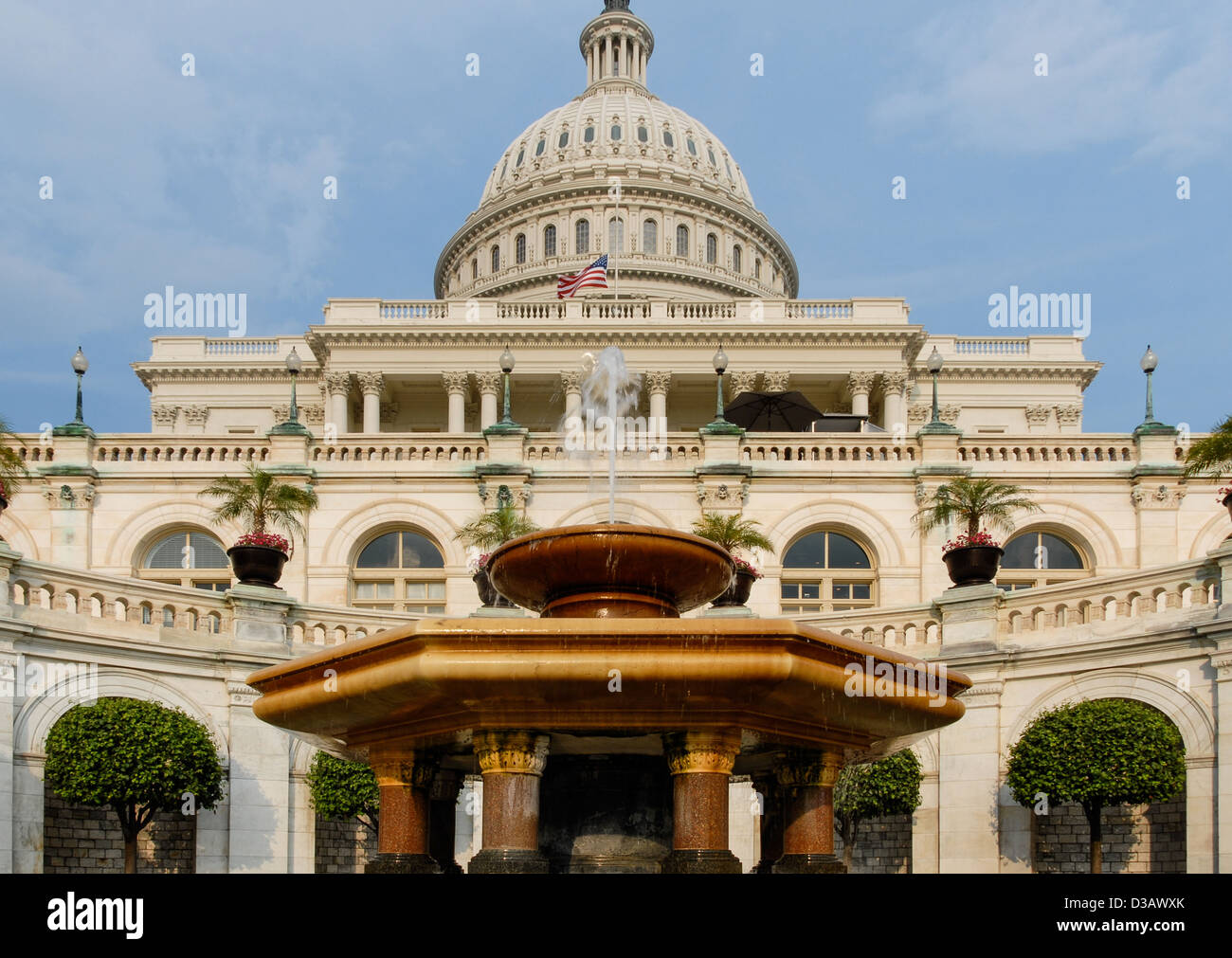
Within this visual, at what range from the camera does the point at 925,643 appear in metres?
23.0

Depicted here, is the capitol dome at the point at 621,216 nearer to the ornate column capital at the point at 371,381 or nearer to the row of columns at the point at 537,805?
the ornate column capital at the point at 371,381

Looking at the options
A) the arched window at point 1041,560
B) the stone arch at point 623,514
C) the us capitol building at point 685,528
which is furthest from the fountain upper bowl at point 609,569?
the arched window at point 1041,560

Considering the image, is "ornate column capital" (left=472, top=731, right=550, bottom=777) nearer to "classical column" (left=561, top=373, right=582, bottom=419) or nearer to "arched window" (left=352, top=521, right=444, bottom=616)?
"arched window" (left=352, top=521, right=444, bottom=616)

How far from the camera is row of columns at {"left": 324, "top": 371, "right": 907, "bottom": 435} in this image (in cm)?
6744

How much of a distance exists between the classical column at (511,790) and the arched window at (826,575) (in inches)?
752

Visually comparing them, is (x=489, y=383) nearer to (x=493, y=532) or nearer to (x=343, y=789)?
(x=493, y=532)

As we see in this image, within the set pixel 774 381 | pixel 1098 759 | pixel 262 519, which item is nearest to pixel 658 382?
pixel 774 381

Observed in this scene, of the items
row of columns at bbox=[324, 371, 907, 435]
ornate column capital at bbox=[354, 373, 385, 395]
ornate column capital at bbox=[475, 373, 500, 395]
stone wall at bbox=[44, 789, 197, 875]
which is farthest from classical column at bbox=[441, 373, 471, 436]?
stone wall at bbox=[44, 789, 197, 875]

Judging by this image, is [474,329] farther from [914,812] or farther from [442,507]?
[914,812]

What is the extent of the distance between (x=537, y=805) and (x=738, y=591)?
12.7 m

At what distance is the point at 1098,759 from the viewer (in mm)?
19203

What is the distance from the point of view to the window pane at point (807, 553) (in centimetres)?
3203
